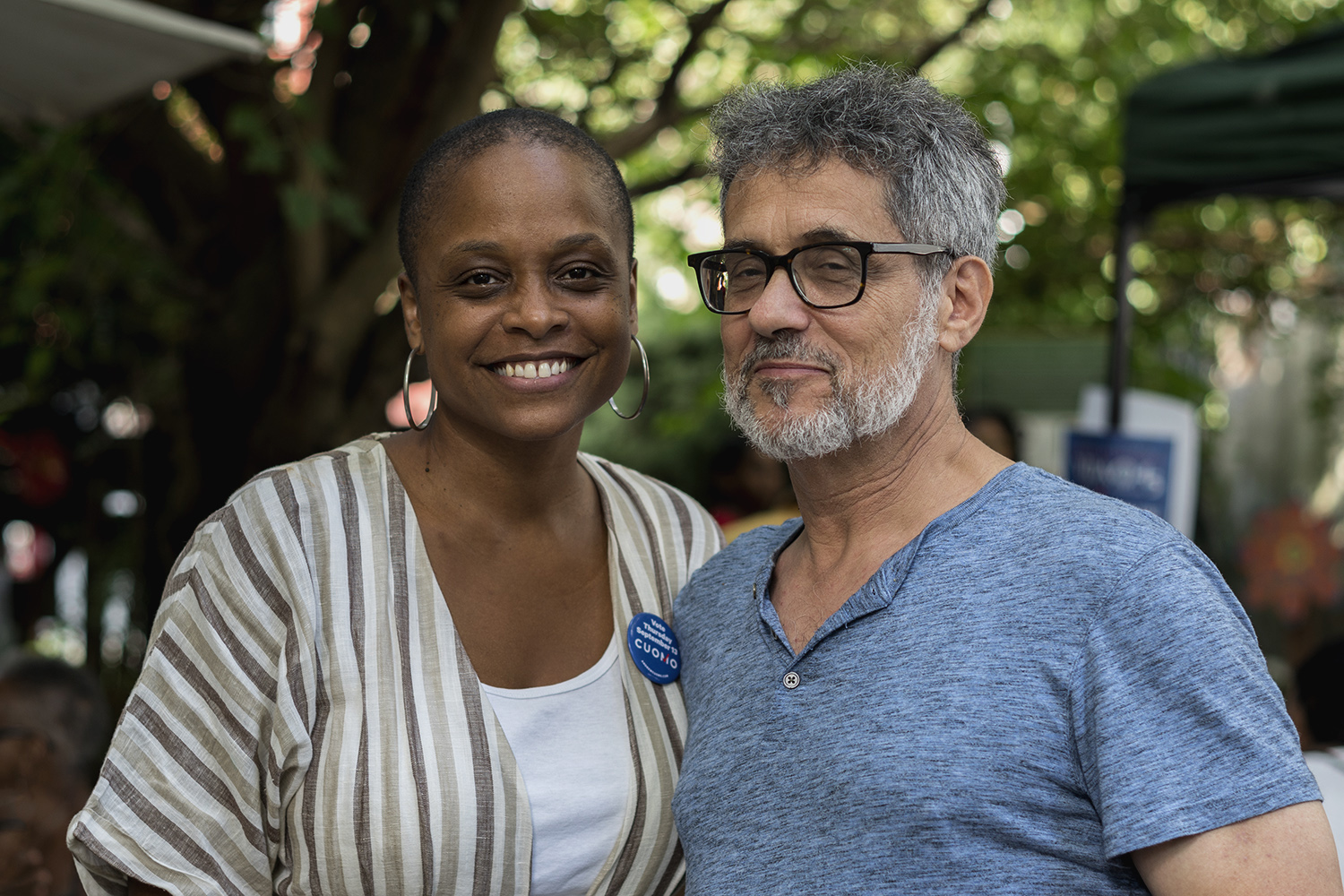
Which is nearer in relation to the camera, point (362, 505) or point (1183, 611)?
point (1183, 611)

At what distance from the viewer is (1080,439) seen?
4543 mm

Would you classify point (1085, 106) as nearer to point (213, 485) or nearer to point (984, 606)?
point (213, 485)

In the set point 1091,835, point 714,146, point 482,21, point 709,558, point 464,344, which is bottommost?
point 1091,835

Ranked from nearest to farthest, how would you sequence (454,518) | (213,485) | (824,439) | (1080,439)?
(824,439) → (454,518) → (213,485) → (1080,439)

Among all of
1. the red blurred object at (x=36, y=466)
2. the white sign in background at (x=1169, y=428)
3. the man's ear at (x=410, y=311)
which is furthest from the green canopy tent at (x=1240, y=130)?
the red blurred object at (x=36, y=466)

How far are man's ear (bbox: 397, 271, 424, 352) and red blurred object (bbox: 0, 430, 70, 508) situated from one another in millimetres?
4170

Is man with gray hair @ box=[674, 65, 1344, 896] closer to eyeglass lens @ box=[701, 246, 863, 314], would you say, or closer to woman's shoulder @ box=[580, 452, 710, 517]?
eyeglass lens @ box=[701, 246, 863, 314]

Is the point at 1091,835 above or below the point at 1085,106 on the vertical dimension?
below

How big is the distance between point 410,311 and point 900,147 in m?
0.94

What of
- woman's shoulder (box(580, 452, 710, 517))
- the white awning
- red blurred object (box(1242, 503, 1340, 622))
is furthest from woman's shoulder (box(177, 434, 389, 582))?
red blurred object (box(1242, 503, 1340, 622))

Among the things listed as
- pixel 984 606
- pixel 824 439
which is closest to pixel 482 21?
pixel 824 439

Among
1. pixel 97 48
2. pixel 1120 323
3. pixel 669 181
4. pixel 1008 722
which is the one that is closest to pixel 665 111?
pixel 669 181

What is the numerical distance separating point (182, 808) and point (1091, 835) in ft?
4.27

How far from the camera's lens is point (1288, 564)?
606 centimetres
